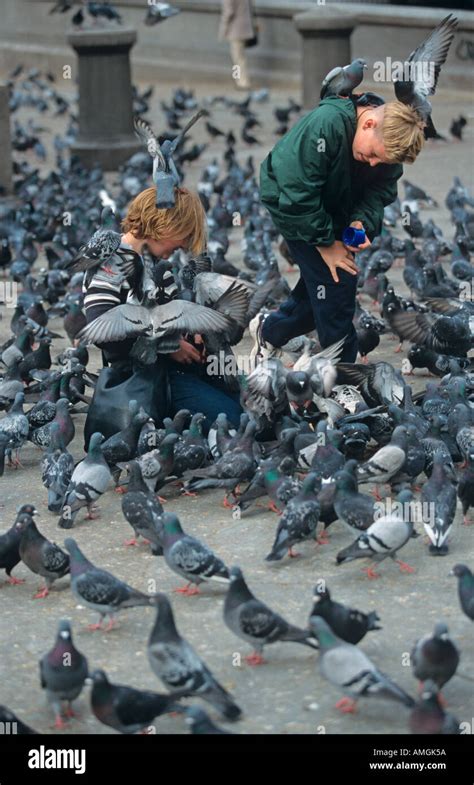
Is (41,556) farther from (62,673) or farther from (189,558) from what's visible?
(62,673)

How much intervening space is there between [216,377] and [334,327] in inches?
29.0

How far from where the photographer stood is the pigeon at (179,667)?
5566 millimetres

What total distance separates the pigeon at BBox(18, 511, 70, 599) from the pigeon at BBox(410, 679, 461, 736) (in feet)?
6.83

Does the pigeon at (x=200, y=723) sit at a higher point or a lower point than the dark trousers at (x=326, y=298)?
lower

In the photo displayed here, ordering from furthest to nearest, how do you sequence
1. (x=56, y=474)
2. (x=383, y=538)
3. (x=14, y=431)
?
(x=14, y=431) < (x=56, y=474) < (x=383, y=538)

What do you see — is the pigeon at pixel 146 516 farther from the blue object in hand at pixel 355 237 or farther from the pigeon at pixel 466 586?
the blue object in hand at pixel 355 237

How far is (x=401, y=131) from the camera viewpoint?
775cm

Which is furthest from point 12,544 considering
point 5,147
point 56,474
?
point 5,147

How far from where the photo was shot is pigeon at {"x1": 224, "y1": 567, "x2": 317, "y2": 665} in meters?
6.00

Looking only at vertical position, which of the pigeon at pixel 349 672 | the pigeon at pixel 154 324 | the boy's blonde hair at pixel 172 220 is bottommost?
the pigeon at pixel 349 672

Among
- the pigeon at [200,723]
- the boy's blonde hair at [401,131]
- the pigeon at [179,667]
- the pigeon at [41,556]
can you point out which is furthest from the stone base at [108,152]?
the pigeon at [200,723]

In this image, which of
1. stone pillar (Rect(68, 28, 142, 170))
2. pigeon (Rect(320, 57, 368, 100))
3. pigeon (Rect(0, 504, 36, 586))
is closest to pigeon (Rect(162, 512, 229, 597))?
pigeon (Rect(0, 504, 36, 586))

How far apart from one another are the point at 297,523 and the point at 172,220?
6.27ft

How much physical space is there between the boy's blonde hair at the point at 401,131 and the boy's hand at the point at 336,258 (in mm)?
709
